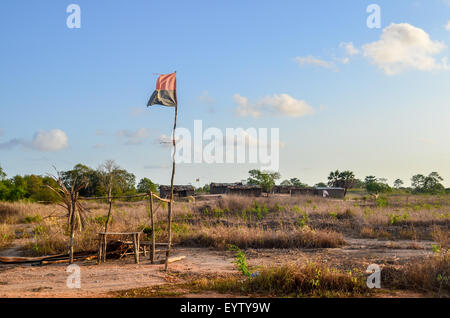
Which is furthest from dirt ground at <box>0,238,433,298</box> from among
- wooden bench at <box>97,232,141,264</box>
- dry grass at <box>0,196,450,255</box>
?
dry grass at <box>0,196,450,255</box>

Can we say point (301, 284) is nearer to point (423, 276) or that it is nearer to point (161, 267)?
point (423, 276)

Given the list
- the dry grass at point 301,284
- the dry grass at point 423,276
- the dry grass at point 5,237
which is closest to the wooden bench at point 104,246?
the dry grass at point 301,284

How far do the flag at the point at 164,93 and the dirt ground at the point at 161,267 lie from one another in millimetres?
4199

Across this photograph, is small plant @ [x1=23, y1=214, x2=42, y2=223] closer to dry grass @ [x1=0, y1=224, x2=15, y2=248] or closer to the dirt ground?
dry grass @ [x1=0, y1=224, x2=15, y2=248]

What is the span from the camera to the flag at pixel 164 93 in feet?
32.7

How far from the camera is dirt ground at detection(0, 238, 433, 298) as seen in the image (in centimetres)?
780

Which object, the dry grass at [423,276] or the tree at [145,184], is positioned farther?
the tree at [145,184]

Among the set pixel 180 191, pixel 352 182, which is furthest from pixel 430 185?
pixel 180 191

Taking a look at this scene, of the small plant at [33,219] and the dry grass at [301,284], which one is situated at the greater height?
the dry grass at [301,284]

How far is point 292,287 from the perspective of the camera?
287 inches

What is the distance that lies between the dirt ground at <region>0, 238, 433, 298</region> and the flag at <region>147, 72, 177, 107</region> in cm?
420

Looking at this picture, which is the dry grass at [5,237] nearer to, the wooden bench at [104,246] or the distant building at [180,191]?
the wooden bench at [104,246]

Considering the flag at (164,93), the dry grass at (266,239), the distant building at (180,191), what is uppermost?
the flag at (164,93)
